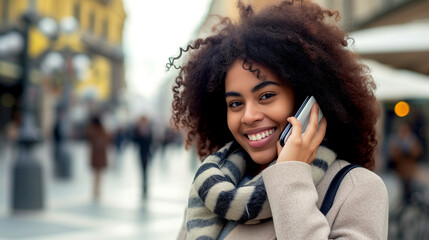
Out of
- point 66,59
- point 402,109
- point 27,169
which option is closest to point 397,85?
point 27,169

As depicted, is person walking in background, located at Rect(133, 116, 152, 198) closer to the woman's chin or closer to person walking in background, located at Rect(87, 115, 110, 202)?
person walking in background, located at Rect(87, 115, 110, 202)

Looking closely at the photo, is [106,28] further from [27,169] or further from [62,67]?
[27,169]

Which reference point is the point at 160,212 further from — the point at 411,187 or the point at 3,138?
the point at 3,138

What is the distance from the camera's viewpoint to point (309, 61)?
1657mm

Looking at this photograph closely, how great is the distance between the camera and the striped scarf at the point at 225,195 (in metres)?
1.56

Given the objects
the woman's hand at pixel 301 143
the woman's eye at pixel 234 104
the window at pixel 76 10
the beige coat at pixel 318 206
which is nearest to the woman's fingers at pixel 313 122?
the woman's hand at pixel 301 143

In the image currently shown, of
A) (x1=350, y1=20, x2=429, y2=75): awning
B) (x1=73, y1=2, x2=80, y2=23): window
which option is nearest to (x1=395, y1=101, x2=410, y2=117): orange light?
(x1=350, y1=20, x2=429, y2=75): awning

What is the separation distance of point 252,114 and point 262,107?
0.14ft

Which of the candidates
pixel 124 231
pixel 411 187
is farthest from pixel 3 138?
pixel 411 187

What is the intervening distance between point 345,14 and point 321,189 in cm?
2215

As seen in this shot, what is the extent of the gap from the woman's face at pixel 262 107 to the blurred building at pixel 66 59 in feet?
28.1

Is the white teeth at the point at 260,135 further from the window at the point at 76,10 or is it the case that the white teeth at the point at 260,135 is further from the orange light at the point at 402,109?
the window at the point at 76,10

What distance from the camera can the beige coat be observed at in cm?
141

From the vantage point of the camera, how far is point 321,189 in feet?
5.15
